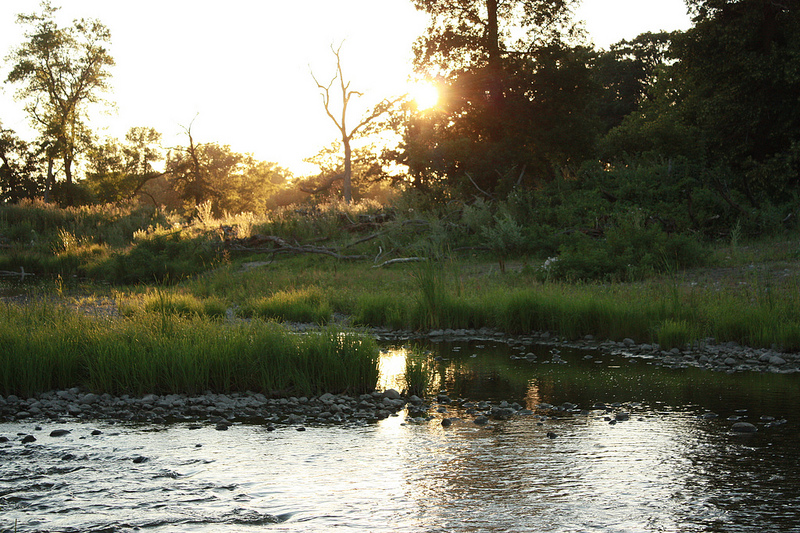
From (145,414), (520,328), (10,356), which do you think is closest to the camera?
(145,414)

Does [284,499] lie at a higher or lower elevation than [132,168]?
lower

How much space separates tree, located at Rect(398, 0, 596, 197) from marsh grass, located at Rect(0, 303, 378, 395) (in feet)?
63.3

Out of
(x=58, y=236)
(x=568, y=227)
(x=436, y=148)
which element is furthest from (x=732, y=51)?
(x=58, y=236)

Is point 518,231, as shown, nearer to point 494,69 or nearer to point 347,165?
point 494,69

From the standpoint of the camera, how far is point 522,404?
7.74 metres

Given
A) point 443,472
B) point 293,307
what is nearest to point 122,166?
point 293,307

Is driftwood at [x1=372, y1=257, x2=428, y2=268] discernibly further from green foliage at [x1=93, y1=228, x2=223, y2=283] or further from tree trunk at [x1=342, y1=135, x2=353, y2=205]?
tree trunk at [x1=342, y1=135, x2=353, y2=205]

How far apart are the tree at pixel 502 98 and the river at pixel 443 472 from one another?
20.6 metres

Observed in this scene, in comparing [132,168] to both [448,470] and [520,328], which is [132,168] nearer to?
[520,328]

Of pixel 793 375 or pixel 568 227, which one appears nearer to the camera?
pixel 793 375

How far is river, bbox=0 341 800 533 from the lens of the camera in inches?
178

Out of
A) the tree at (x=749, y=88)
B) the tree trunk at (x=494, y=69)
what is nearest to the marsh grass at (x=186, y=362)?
the tree at (x=749, y=88)

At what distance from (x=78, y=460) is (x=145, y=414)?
5.74ft

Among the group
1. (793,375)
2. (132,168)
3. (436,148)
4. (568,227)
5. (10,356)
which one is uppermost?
(132,168)
